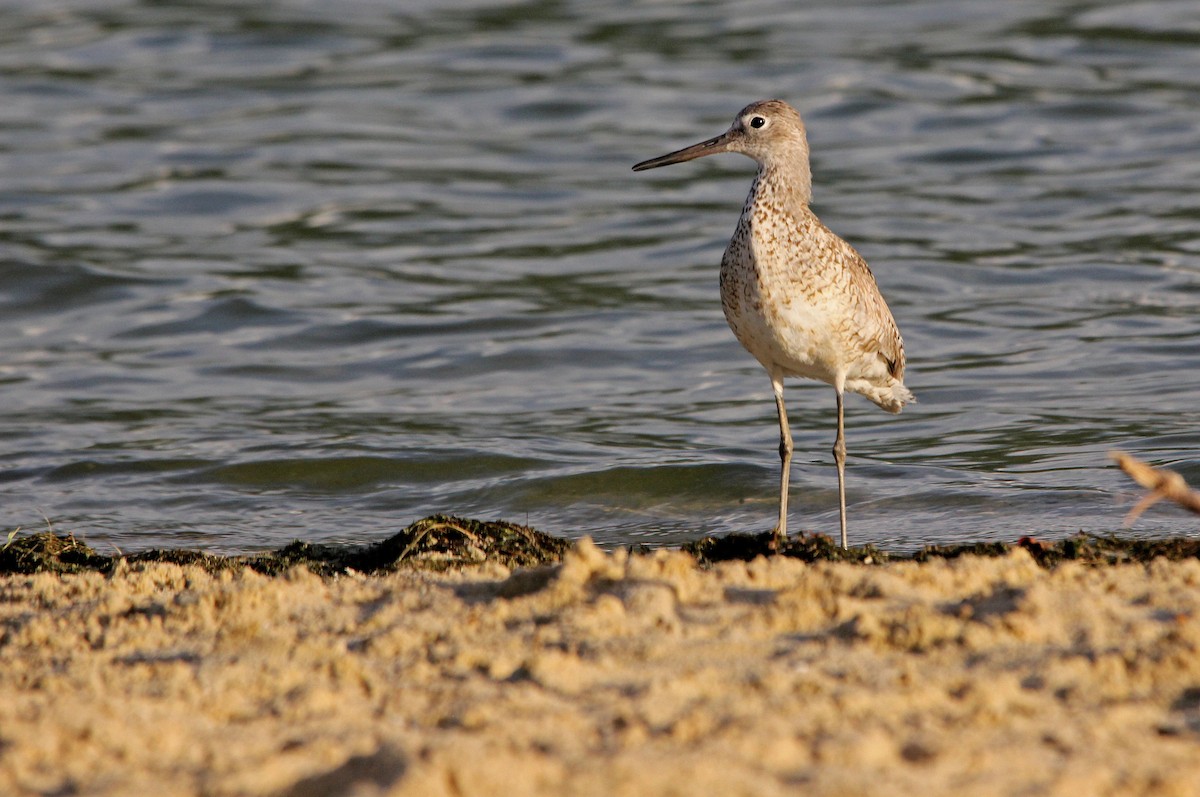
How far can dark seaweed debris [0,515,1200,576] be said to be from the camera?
21.1 ft

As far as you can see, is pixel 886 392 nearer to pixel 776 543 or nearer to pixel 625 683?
pixel 776 543

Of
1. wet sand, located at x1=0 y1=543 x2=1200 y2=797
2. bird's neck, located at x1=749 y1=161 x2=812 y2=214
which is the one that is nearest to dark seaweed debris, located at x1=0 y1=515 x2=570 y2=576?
wet sand, located at x1=0 y1=543 x2=1200 y2=797

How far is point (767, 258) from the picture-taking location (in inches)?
299

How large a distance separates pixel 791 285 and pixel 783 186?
2.29ft

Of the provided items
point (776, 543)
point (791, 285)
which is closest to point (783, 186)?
point (791, 285)

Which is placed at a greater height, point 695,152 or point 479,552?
point 695,152

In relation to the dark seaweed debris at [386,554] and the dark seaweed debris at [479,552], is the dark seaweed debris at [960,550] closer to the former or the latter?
the dark seaweed debris at [479,552]

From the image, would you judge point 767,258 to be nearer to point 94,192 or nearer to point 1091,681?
point 1091,681

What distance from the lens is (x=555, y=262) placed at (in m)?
14.8

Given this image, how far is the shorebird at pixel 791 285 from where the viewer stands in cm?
760

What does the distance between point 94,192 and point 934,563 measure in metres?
13.4

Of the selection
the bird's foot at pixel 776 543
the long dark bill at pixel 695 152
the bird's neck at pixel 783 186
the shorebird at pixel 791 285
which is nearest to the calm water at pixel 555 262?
the shorebird at pixel 791 285

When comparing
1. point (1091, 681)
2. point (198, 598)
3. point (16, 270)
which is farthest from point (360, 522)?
point (16, 270)

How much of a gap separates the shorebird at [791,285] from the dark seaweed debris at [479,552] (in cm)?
73
